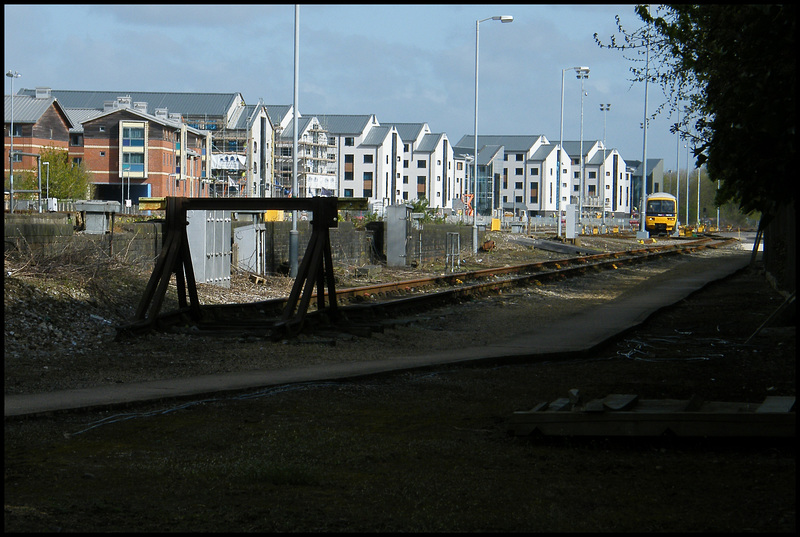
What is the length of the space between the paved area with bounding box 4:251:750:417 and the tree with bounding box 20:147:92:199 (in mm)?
65537

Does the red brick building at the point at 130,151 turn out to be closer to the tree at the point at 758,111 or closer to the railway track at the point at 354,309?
the railway track at the point at 354,309

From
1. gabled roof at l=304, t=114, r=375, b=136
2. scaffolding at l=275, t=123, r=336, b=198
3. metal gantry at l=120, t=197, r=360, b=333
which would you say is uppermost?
gabled roof at l=304, t=114, r=375, b=136

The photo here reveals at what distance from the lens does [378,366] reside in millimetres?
11477

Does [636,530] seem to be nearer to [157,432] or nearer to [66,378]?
[157,432]

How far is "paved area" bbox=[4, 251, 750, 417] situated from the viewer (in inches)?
352

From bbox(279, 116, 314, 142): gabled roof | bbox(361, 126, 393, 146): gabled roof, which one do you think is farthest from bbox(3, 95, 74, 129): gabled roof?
bbox(361, 126, 393, 146): gabled roof

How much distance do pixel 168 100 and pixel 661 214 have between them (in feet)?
199

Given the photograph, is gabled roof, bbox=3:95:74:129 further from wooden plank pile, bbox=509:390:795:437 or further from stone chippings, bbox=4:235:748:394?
wooden plank pile, bbox=509:390:795:437

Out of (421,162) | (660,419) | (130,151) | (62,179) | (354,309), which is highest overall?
(421,162)

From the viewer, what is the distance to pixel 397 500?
571 centimetres

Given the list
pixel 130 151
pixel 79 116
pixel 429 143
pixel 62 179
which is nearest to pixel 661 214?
pixel 62 179

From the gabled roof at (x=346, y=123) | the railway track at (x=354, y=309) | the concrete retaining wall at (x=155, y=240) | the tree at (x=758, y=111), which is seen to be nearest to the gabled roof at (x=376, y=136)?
the gabled roof at (x=346, y=123)

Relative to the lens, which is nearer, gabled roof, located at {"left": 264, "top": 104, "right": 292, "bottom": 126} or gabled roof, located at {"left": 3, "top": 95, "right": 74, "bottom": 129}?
gabled roof, located at {"left": 3, "top": 95, "right": 74, "bottom": 129}

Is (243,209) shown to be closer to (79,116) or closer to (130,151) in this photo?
(130,151)
